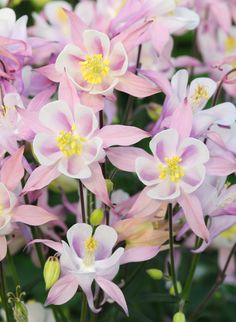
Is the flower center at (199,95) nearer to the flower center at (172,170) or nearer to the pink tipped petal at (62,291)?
the flower center at (172,170)

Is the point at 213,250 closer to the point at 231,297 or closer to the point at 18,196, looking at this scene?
the point at 231,297

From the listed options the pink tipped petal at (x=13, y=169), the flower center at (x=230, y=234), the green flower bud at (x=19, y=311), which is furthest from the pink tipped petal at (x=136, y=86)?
the flower center at (x=230, y=234)

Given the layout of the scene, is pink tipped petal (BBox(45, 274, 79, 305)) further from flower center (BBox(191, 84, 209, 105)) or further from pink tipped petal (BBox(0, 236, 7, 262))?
flower center (BBox(191, 84, 209, 105))

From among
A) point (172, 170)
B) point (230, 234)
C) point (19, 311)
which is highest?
point (172, 170)

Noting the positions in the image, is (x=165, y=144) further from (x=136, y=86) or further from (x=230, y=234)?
(x=230, y=234)

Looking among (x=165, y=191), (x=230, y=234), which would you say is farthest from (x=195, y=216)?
(x=230, y=234)
